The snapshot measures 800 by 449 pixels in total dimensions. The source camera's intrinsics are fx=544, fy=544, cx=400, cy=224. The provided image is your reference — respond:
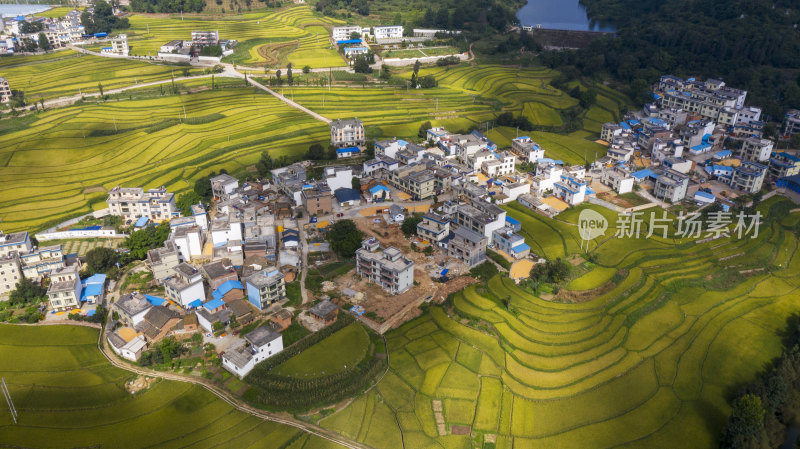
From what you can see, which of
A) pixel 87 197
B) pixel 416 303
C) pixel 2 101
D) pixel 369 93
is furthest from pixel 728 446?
pixel 2 101

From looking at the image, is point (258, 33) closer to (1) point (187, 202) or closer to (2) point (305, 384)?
(1) point (187, 202)

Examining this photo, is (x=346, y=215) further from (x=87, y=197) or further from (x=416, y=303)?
(x=87, y=197)

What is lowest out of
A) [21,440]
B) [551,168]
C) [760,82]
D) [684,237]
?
[21,440]

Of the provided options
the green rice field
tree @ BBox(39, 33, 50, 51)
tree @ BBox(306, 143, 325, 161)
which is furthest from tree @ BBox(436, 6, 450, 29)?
tree @ BBox(39, 33, 50, 51)

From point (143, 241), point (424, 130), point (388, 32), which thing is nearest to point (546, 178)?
point (424, 130)

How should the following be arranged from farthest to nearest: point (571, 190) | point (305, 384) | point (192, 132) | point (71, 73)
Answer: point (71, 73)
point (192, 132)
point (571, 190)
point (305, 384)

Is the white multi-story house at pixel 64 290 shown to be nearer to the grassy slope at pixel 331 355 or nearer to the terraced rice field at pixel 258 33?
the grassy slope at pixel 331 355
